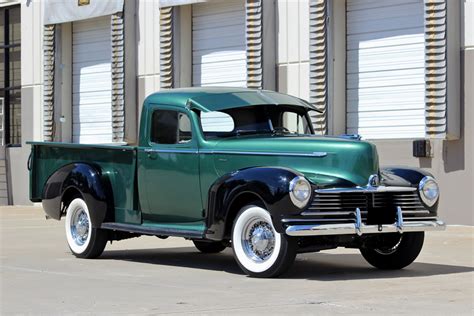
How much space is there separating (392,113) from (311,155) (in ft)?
28.7

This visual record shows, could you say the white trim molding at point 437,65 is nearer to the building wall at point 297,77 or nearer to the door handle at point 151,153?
the building wall at point 297,77

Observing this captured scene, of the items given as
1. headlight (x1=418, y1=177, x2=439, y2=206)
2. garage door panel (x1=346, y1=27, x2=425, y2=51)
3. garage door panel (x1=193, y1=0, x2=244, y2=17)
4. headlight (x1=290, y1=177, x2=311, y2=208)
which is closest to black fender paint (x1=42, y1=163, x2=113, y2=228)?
headlight (x1=290, y1=177, x2=311, y2=208)

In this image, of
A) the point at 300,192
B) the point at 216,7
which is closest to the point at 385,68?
the point at 216,7

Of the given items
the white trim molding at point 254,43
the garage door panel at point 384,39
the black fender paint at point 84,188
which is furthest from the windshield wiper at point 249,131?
the white trim molding at point 254,43

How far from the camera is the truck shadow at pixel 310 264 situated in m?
10.4

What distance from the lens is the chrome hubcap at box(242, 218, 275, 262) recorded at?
994 centimetres

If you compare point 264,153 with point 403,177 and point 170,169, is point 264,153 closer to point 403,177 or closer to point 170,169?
point 170,169

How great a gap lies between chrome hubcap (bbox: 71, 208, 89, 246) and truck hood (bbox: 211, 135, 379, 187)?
96.5 inches

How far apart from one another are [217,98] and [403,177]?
7.23 ft

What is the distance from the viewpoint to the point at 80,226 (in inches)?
485

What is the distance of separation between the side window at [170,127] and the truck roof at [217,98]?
5.0 inches

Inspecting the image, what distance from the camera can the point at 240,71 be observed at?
21.5m

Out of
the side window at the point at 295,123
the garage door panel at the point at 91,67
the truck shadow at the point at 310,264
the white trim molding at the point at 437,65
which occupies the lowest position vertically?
the truck shadow at the point at 310,264

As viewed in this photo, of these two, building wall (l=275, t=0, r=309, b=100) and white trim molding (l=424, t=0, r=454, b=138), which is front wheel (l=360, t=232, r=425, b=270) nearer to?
white trim molding (l=424, t=0, r=454, b=138)
